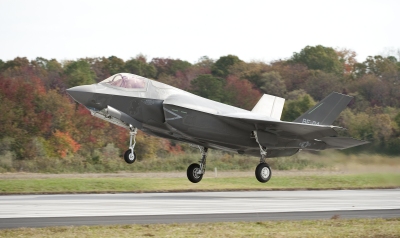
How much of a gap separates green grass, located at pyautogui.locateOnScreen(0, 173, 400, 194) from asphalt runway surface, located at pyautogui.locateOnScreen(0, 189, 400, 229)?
3798 mm

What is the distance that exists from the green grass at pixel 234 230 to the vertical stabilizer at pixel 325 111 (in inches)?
373

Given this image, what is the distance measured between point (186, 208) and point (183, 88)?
1870 inches

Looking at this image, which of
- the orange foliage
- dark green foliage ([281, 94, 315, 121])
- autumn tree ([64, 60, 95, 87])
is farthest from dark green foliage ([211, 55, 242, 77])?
the orange foliage

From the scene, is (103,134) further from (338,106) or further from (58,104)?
(338,106)

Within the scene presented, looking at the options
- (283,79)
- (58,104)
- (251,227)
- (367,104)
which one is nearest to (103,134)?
(58,104)

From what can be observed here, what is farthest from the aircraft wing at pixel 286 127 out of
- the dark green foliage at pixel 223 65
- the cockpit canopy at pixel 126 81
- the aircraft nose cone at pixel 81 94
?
the dark green foliage at pixel 223 65

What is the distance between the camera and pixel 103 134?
50.0m

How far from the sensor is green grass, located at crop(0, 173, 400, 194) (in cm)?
2836

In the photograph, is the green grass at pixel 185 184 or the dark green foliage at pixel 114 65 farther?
the dark green foliage at pixel 114 65

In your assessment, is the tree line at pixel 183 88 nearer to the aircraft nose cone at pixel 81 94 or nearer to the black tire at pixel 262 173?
the black tire at pixel 262 173

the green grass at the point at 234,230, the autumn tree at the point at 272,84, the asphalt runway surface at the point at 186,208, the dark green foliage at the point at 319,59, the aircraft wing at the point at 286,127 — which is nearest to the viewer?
the green grass at the point at 234,230

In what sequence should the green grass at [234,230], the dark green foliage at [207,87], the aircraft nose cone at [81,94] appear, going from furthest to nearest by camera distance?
1. the dark green foliage at [207,87]
2. the aircraft nose cone at [81,94]
3. the green grass at [234,230]

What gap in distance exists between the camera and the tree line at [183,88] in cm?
4488

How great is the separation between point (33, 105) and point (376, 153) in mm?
29243
